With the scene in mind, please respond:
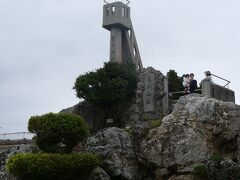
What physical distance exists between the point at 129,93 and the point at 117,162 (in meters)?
8.91

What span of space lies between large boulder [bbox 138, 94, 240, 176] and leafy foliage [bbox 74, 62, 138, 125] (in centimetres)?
716

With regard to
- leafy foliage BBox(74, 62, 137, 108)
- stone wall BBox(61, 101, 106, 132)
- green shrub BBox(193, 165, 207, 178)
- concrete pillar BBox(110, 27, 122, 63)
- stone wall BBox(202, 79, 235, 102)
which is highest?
concrete pillar BBox(110, 27, 122, 63)

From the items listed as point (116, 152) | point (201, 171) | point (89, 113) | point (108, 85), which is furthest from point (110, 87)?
point (201, 171)

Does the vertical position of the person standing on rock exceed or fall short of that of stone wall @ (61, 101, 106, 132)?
it exceeds it

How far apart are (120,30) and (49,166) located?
880 inches

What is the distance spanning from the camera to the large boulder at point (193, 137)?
24.9 metres

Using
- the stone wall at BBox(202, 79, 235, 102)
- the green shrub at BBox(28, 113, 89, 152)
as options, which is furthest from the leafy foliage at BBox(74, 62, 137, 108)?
the green shrub at BBox(28, 113, 89, 152)

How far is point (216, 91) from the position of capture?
29391 millimetres

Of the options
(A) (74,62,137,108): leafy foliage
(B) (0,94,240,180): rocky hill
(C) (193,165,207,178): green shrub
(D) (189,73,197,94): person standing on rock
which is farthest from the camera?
(A) (74,62,137,108): leafy foliage

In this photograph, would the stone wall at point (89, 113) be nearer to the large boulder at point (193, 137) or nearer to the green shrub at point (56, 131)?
the large boulder at point (193, 137)

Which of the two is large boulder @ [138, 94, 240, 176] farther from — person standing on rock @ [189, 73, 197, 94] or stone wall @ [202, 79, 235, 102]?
person standing on rock @ [189, 73, 197, 94]

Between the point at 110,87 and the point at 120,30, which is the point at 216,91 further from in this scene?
the point at 120,30

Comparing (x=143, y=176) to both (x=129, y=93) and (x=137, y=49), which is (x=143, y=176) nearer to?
(x=129, y=93)

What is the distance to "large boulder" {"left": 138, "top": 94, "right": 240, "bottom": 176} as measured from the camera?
24.9 meters
